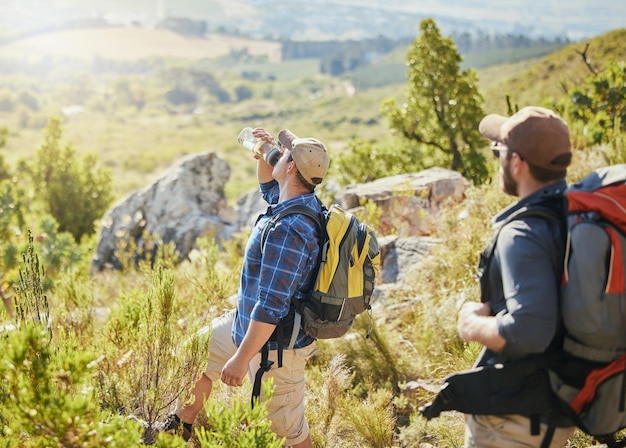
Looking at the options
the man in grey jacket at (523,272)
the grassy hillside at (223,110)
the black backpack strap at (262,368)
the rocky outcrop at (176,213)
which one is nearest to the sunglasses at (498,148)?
the man in grey jacket at (523,272)

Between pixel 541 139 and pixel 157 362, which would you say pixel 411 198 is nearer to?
pixel 157 362

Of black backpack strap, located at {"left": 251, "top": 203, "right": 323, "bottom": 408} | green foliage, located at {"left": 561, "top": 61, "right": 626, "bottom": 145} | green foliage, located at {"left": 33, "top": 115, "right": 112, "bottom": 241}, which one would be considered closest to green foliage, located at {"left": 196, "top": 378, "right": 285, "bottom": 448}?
black backpack strap, located at {"left": 251, "top": 203, "right": 323, "bottom": 408}

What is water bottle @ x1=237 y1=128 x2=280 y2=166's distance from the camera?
3.18 meters

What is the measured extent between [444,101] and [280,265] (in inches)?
427

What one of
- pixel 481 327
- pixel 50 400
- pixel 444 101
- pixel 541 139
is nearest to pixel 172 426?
pixel 50 400

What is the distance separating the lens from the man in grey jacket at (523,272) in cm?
189

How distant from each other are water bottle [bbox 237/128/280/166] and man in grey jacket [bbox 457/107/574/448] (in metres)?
1.27

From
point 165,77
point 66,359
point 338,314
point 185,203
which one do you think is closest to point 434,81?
point 185,203

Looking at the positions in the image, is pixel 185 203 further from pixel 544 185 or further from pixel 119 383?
pixel 544 185

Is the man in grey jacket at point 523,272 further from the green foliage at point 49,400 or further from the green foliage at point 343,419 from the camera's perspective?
the green foliage at point 343,419

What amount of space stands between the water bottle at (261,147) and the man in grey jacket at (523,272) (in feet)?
4.15

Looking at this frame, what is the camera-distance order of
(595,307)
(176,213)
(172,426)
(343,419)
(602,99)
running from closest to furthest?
1. (595,307)
2. (172,426)
3. (343,419)
4. (602,99)
5. (176,213)

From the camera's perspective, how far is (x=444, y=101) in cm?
1275

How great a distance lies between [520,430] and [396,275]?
421cm
